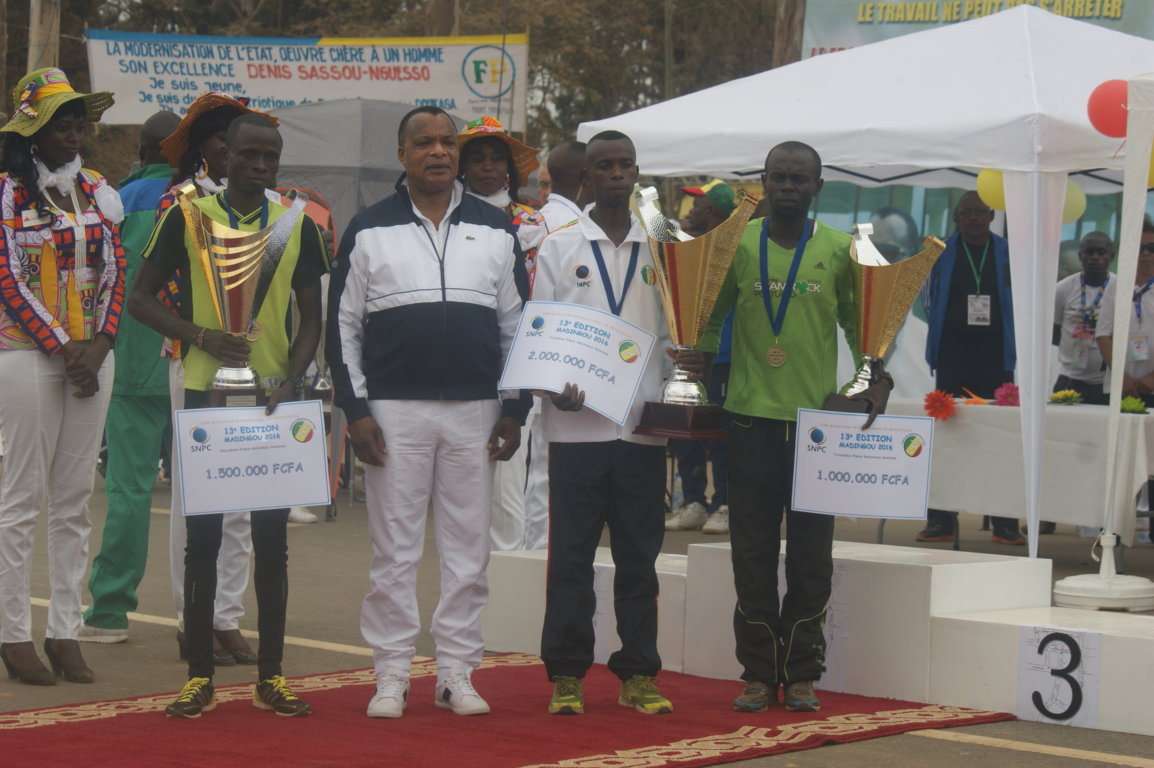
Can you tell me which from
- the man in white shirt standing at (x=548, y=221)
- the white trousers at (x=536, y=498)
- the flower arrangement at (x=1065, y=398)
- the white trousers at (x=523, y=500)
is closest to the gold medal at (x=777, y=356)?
the man in white shirt standing at (x=548, y=221)

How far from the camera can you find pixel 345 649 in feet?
24.2

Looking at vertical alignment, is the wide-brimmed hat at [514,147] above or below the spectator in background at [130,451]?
above

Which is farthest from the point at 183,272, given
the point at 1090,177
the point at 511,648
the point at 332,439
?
the point at 1090,177

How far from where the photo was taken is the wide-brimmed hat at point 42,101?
641cm

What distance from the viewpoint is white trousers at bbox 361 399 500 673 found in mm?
5883

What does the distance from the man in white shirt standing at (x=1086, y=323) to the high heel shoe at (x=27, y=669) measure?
7790 millimetres

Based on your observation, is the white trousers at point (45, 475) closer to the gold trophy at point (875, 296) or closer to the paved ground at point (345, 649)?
the paved ground at point (345, 649)

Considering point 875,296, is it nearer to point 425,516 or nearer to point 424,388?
point 424,388

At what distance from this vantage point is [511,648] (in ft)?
24.8

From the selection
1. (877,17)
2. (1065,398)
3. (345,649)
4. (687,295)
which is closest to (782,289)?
(687,295)

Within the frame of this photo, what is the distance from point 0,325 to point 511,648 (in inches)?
104

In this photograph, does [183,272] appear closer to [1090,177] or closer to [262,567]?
[262,567]

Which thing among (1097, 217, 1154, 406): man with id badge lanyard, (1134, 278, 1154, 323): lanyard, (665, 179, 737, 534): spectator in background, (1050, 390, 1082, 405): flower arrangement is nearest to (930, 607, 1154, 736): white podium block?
(1050, 390, 1082, 405): flower arrangement

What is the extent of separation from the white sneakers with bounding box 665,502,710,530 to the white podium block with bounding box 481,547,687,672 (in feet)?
14.1
